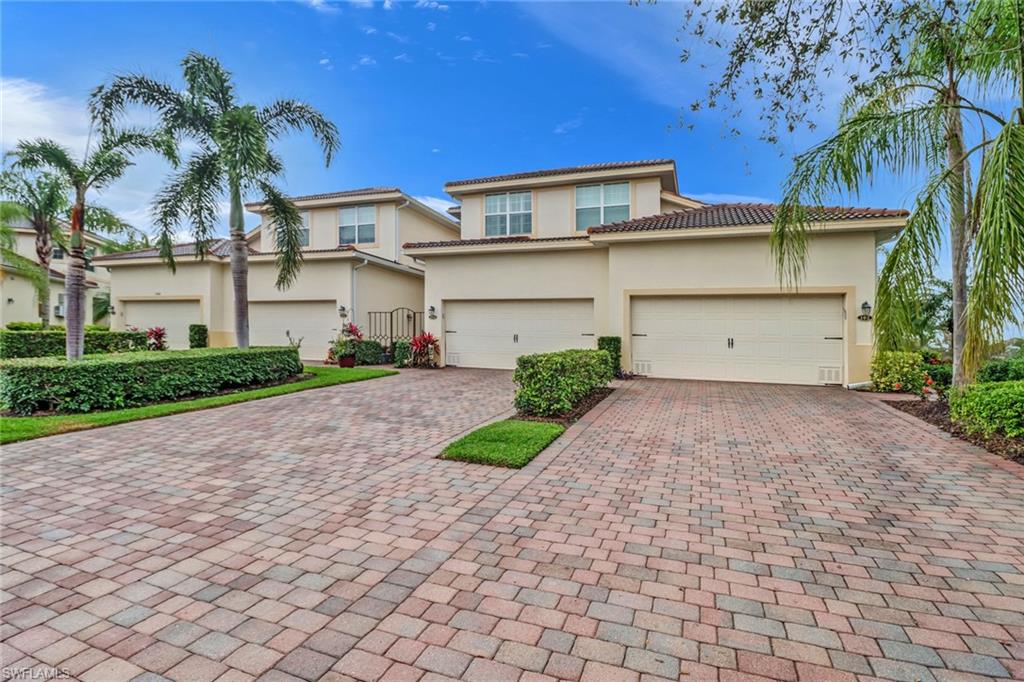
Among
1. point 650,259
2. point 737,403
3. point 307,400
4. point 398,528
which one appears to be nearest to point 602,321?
point 650,259

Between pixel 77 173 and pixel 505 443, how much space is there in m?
10.5

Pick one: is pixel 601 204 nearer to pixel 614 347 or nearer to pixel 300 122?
pixel 614 347

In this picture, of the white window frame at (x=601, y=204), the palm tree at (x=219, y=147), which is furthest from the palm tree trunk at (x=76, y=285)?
the white window frame at (x=601, y=204)

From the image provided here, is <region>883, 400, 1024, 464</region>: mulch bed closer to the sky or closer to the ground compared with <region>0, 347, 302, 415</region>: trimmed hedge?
closer to the ground

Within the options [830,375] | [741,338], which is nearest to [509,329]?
[741,338]

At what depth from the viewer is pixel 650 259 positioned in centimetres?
1320

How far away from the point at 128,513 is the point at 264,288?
15.7 metres

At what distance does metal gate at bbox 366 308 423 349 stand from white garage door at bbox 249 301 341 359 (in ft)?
4.42

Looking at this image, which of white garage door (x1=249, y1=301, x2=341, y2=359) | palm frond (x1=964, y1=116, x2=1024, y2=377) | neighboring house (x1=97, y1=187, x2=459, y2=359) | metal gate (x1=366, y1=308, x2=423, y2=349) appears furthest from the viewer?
metal gate (x1=366, y1=308, x2=423, y2=349)

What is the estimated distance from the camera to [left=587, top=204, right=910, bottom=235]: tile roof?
1152 centimetres

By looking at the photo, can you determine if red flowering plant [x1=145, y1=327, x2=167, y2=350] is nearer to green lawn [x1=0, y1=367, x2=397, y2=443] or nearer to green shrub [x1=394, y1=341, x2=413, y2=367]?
green shrub [x1=394, y1=341, x2=413, y2=367]

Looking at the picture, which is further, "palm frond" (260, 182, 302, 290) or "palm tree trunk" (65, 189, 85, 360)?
"palm frond" (260, 182, 302, 290)

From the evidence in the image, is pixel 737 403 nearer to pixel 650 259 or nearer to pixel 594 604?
pixel 650 259

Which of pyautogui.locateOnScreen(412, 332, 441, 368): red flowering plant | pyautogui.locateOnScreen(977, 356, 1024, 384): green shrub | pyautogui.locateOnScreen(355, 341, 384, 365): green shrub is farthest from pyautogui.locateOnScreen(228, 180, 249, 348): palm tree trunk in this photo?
pyautogui.locateOnScreen(977, 356, 1024, 384): green shrub
